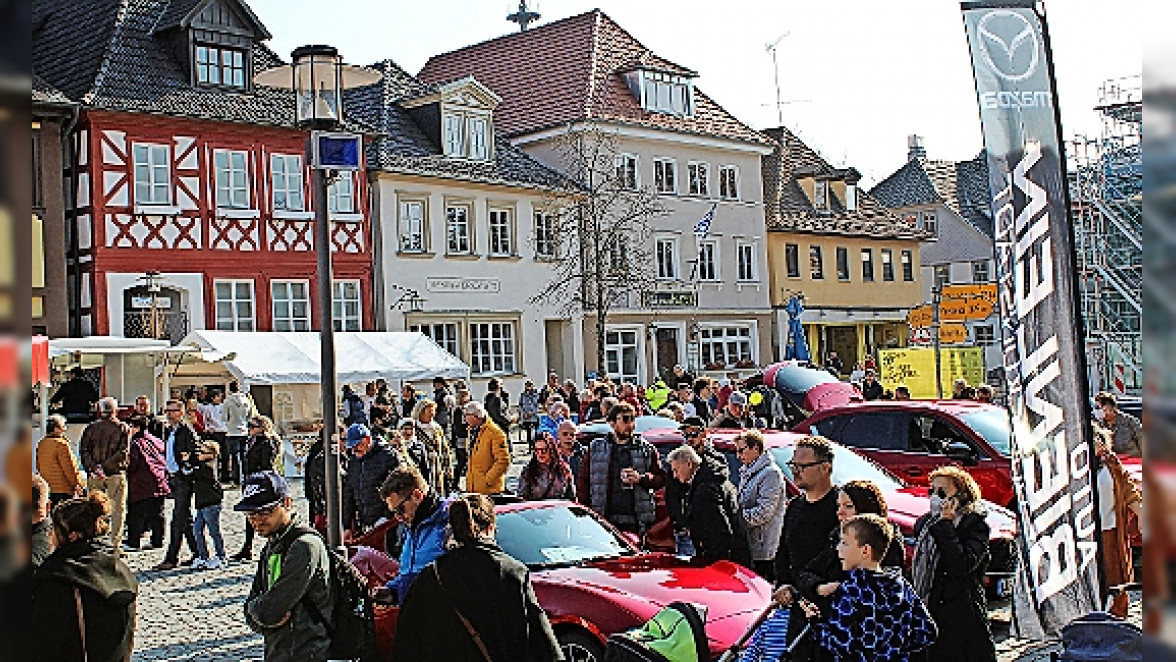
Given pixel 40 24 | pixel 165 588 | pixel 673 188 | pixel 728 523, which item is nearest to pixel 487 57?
pixel 673 188

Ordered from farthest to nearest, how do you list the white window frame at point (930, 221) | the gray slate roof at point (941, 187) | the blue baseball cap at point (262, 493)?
the gray slate roof at point (941, 187) → the white window frame at point (930, 221) → the blue baseball cap at point (262, 493)

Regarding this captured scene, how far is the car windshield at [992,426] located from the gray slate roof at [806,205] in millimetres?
34064

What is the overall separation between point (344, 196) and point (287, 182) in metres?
1.66

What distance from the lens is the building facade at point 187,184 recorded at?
2862 centimetres

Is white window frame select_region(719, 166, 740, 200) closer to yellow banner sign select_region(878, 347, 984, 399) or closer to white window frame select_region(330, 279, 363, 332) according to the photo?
yellow banner sign select_region(878, 347, 984, 399)

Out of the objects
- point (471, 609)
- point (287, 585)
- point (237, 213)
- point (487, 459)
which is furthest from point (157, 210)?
point (471, 609)

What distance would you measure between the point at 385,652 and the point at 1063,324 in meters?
5.30

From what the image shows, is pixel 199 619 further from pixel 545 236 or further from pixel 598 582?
pixel 545 236

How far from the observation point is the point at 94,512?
5742mm

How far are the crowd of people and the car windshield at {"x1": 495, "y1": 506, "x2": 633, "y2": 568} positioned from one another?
729mm

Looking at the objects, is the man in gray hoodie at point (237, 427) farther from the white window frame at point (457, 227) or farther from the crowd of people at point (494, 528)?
the white window frame at point (457, 227)

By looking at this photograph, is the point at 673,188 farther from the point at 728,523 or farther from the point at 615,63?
the point at 728,523

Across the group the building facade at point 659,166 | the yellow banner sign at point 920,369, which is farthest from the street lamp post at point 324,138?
the building facade at point 659,166

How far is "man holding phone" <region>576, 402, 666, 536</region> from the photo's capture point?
11.4 meters
